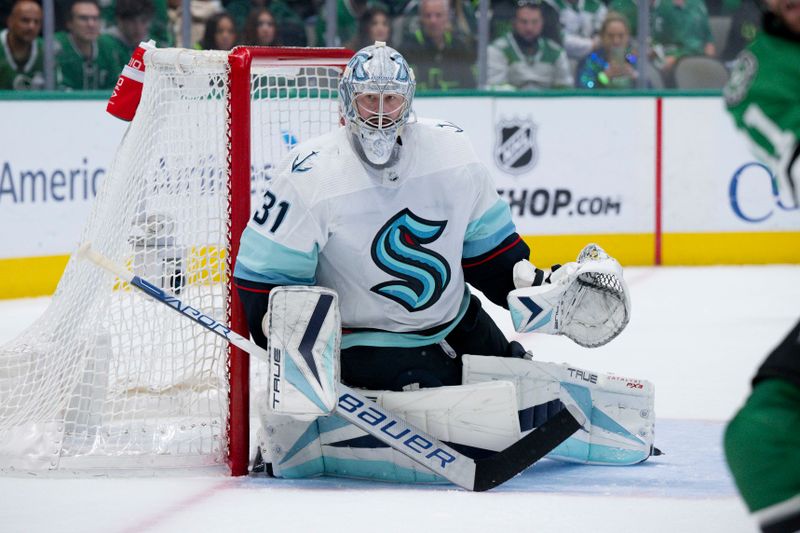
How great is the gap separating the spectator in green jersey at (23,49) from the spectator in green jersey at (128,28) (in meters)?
0.34

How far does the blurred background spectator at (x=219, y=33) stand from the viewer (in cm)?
627

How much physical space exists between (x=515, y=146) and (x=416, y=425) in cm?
372

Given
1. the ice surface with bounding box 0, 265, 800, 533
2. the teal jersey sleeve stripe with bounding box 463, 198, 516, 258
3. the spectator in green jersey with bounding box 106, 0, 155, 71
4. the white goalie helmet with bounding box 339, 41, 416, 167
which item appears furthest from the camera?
the spectator in green jersey with bounding box 106, 0, 155, 71

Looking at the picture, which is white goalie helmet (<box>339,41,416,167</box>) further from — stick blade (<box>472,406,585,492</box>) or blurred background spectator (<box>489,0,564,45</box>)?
blurred background spectator (<box>489,0,564,45</box>)

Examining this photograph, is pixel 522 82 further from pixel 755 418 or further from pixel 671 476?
pixel 755 418

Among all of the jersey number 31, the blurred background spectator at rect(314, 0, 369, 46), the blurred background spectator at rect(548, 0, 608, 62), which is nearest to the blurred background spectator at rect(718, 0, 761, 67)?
the blurred background spectator at rect(548, 0, 608, 62)

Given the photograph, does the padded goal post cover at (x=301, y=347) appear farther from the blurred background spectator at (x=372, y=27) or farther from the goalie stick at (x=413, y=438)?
the blurred background spectator at (x=372, y=27)

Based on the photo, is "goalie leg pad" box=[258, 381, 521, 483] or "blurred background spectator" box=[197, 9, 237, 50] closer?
"goalie leg pad" box=[258, 381, 521, 483]

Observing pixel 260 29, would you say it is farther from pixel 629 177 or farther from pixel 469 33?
pixel 629 177

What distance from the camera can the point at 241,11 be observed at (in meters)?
6.36

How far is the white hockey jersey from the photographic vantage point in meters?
2.69

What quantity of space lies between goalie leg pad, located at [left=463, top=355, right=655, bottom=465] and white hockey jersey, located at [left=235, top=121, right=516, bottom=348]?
0.17 meters

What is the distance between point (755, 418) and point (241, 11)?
5099mm

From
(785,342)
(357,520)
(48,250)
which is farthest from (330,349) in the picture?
(48,250)
